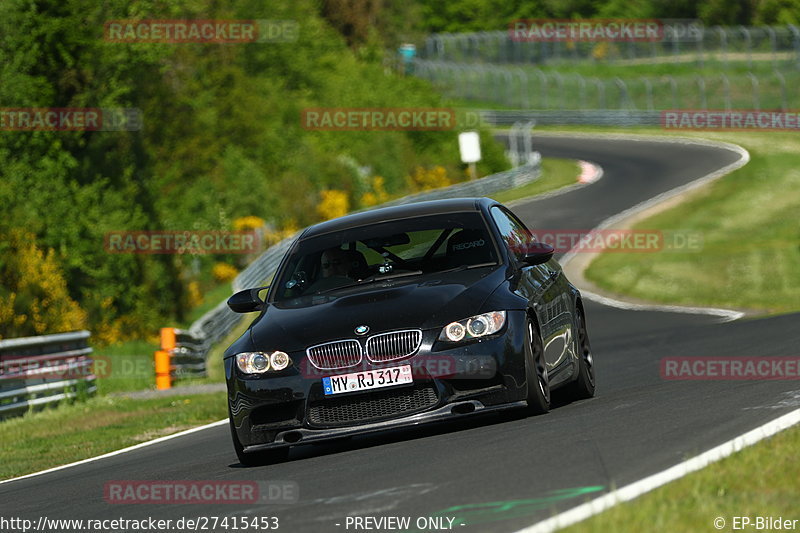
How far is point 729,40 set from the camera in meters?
81.0

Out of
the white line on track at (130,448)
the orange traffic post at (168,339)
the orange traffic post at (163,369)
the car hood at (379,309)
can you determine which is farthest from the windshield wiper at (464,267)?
the orange traffic post at (168,339)

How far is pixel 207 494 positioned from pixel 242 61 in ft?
222

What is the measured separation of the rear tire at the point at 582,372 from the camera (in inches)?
427

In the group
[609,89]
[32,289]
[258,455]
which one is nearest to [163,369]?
[32,289]

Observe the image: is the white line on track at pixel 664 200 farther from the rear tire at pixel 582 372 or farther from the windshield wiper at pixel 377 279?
the windshield wiper at pixel 377 279

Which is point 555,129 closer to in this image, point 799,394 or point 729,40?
point 729,40

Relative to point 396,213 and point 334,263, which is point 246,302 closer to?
point 334,263

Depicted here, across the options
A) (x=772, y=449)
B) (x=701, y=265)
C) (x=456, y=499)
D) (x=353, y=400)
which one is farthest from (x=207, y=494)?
(x=701, y=265)

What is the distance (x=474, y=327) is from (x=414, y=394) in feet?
1.85

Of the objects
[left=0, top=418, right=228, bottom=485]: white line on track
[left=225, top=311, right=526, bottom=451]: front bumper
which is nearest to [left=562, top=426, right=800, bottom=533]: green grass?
[left=225, top=311, right=526, bottom=451]: front bumper

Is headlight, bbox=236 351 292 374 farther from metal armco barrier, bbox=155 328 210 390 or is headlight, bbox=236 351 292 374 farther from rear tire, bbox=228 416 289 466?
metal armco barrier, bbox=155 328 210 390

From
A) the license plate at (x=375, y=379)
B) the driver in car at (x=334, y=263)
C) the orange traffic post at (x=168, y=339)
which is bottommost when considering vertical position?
the orange traffic post at (x=168, y=339)

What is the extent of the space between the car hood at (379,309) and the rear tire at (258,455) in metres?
0.66

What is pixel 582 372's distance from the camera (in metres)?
10.8
